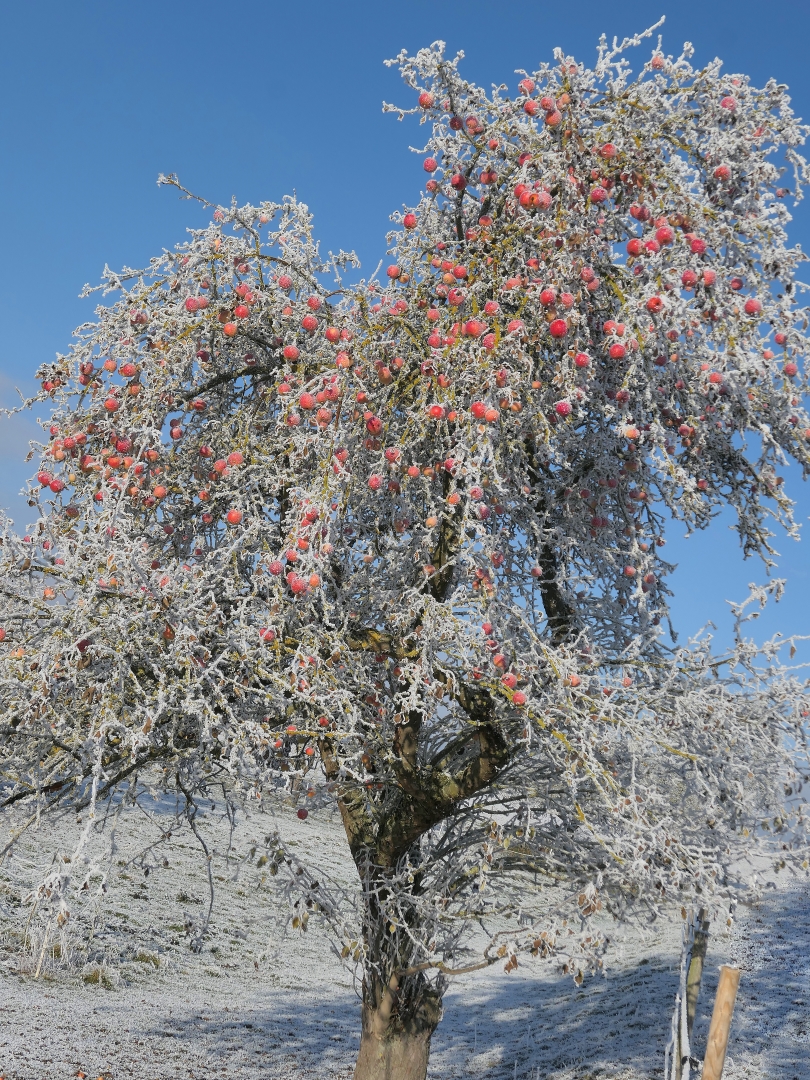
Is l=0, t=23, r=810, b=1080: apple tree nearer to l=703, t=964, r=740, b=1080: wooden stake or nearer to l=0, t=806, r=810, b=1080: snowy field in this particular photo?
l=703, t=964, r=740, b=1080: wooden stake

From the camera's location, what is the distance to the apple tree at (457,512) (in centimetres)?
559

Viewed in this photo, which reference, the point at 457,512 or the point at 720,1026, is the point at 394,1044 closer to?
the point at 720,1026

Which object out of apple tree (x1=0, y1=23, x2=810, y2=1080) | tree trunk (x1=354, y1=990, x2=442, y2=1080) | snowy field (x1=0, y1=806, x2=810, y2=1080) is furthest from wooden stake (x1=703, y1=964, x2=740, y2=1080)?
snowy field (x1=0, y1=806, x2=810, y2=1080)

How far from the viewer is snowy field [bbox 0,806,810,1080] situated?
36.7ft

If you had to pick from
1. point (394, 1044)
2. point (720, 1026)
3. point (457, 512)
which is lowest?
point (394, 1044)

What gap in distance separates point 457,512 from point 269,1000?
1210 centimetres

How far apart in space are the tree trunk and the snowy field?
1.91 m

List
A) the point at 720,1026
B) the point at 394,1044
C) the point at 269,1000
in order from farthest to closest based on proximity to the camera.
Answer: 1. the point at 269,1000
2. the point at 394,1044
3. the point at 720,1026

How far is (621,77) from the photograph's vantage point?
20.5ft

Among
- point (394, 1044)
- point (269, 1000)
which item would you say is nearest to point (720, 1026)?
point (394, 1044)

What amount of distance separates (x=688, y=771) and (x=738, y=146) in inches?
168

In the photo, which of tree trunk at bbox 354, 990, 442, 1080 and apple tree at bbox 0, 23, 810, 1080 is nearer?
apple tree at bbox 0, 23, 810, 1080

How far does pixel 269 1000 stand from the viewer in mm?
15109

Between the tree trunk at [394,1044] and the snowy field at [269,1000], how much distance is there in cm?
191
